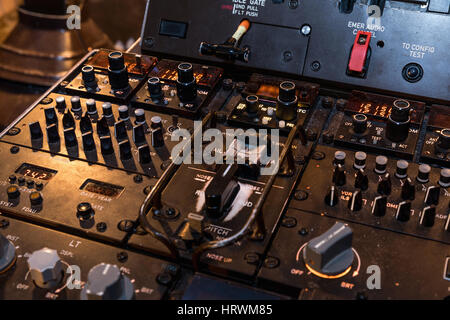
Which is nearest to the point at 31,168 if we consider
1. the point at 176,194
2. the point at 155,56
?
the point at 176,194

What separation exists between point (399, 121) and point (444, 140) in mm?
152

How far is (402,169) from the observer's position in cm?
174

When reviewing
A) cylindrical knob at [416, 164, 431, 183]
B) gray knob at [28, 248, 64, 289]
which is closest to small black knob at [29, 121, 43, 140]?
gray knob at [28, 248, 64, 289]

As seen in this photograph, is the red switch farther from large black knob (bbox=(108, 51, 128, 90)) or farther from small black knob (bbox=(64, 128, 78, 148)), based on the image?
small black knob (bbox=(64, 128, 78, 148))

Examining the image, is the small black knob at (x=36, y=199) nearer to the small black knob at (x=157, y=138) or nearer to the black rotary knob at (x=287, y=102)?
the small black knob at (x=157, y=138)

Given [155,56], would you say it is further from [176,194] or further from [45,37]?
[45,37]

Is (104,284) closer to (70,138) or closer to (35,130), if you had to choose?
(70,138)

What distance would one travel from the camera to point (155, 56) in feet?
8.05

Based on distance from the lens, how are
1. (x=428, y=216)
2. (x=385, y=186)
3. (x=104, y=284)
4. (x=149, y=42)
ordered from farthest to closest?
1. (x=149, y=42)
2. (x=385, y=186)
3. (x=428, y=216)
4. (x=104, y=284)

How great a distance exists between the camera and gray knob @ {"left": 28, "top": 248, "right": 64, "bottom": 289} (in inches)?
56.0

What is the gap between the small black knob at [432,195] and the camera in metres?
1.63

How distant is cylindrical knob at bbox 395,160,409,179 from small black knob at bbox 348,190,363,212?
0.19 metres

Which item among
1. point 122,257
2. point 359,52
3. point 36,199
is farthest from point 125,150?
point 359,52

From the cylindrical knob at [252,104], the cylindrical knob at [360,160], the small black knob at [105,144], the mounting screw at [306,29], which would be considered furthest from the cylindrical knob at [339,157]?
the small black knob at [105,144]
